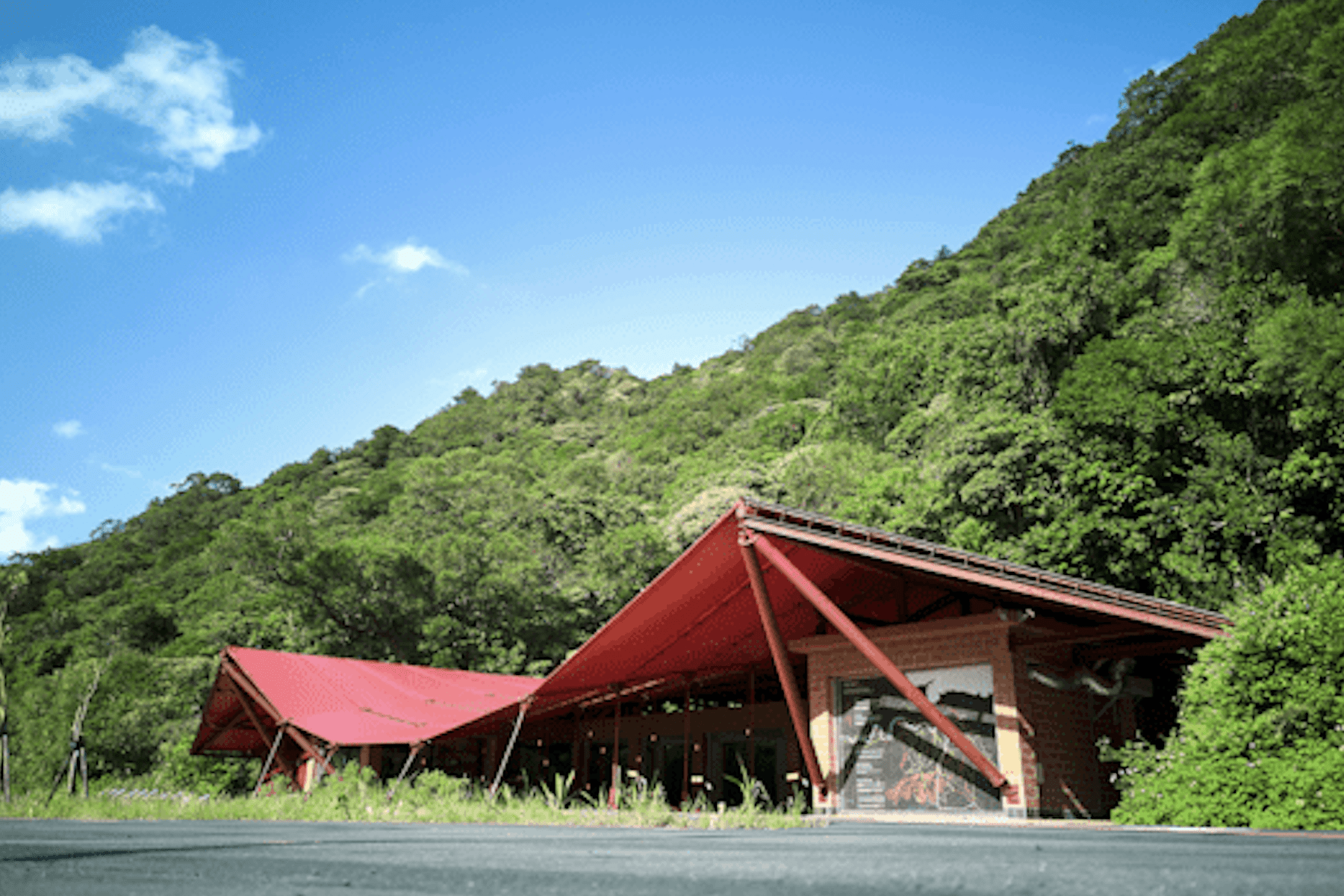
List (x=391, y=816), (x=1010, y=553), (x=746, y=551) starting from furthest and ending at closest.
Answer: (x=1010, y=553) < (x=746, y=551) < (x=391, y=816)

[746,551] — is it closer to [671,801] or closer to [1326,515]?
[671,801]

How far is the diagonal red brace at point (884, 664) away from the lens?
9.16 metres

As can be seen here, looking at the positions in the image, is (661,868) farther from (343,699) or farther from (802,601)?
(343,699)

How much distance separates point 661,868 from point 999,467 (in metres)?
19.6

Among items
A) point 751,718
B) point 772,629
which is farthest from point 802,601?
point 751,718

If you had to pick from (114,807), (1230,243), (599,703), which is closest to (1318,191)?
(1230,243)

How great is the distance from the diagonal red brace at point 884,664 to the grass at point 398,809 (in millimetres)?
1609

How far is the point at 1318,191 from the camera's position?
57.7ft

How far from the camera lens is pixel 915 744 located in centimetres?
1165

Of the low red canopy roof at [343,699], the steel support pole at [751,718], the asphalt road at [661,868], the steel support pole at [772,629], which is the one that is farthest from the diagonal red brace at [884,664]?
the steel support pole at [751,718]

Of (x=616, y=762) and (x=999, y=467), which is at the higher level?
(x=999, y=467)

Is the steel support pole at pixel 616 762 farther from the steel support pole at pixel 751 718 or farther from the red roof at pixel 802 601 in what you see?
the steel support pole at pixel 751 718

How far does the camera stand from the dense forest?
17078mm

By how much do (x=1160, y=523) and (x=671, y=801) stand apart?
11.7 metres
